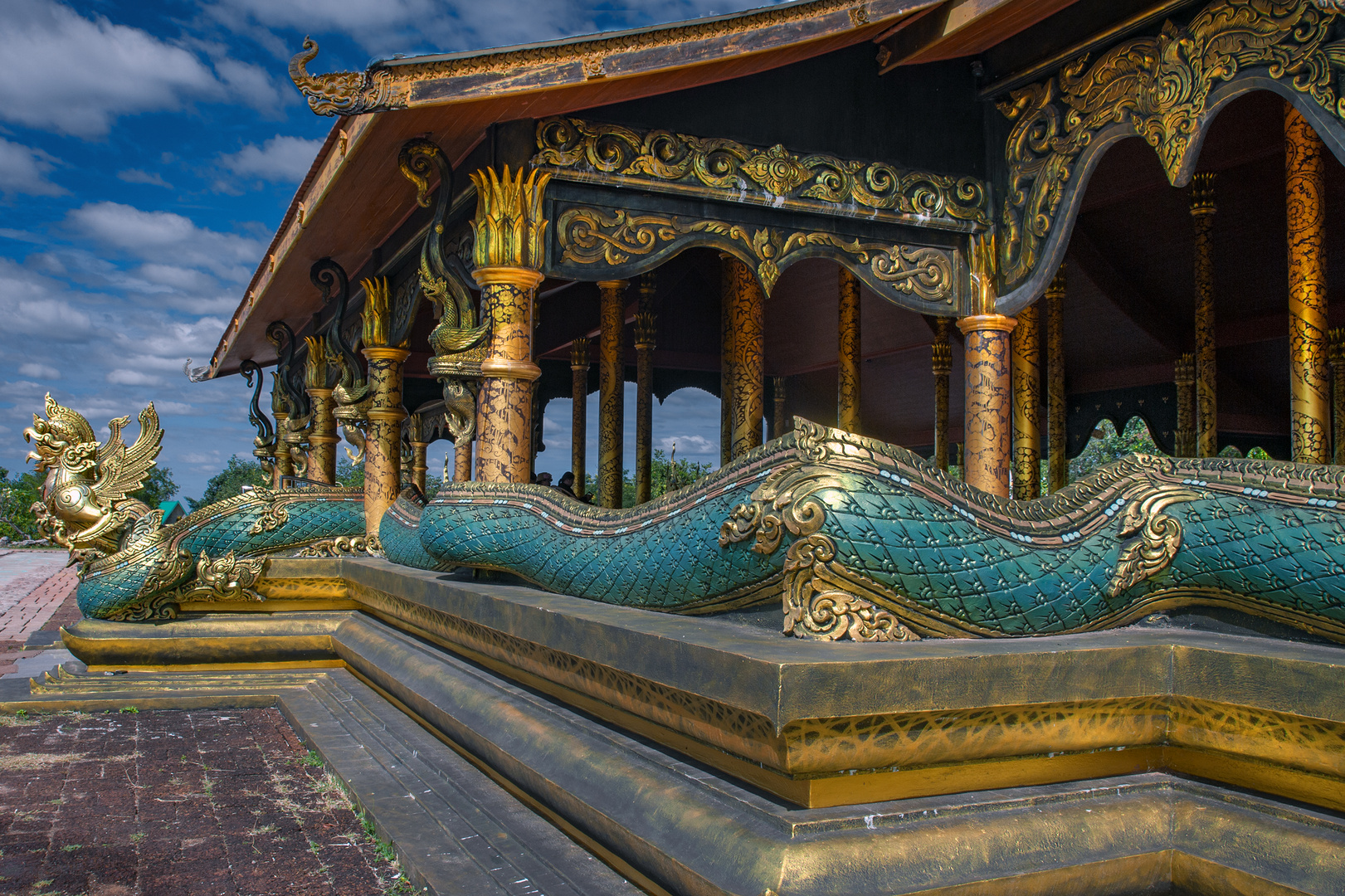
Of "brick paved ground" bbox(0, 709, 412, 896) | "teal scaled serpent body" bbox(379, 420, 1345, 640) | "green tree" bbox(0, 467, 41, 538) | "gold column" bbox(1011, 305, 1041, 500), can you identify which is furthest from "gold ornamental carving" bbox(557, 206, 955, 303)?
"green tree" bbox(0, 467, 41, 538)

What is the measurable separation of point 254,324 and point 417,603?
8131mm

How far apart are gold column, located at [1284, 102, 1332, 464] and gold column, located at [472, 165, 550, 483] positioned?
356 cm

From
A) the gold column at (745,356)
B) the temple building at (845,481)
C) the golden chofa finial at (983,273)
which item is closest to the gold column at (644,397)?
the temple building at (845,481)

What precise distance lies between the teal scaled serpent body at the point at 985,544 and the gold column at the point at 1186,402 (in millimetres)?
5555

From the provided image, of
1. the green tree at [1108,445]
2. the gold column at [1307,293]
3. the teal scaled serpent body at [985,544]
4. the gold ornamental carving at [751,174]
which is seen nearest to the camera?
the teal scaled serpent body at [985,544]

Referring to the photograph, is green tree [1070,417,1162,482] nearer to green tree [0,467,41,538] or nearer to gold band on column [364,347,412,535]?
gold band on column [364,347,412,535]

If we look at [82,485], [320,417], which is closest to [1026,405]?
[82,485]

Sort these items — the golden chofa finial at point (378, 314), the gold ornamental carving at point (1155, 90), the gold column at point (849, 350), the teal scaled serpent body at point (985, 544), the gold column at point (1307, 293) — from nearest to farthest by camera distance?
the teal scaled serpent body at point (985, 544) < the gold ornamental carving at point (1155, 90) < the gold column at point (1307, 293) < the golden chofa finial at point (378, 314) < the gold column at point (849, 350)

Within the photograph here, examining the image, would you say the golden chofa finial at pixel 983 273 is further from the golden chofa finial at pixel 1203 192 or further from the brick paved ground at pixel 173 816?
the brick paved ground at pixel 173 816

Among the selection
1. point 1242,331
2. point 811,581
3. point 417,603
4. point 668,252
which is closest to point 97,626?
point 417,603

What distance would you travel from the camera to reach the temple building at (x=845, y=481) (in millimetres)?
1974

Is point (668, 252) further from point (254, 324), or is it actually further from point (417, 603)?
point (254, 324)

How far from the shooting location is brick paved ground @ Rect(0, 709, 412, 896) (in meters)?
2.67

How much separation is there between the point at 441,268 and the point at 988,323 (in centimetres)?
315
